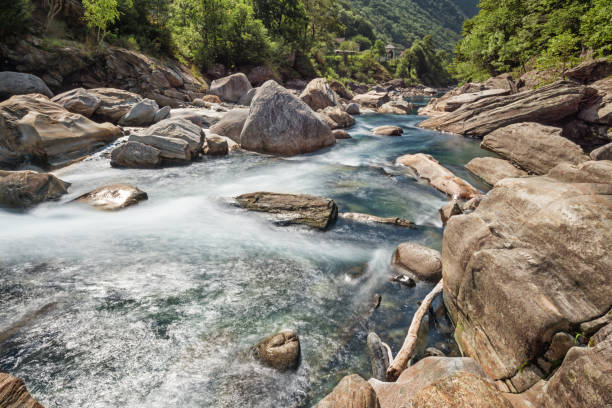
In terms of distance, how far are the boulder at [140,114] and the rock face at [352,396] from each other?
1347 cm

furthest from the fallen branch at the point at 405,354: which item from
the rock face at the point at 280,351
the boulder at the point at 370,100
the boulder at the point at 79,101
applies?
the boulder at the point at 370,100

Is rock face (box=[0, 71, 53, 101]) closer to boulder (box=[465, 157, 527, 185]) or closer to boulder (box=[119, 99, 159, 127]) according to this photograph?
boulder (box=[119, 99, 159, 127])

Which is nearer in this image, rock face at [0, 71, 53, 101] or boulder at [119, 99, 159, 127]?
rock face at [0, 71, 53, 101]

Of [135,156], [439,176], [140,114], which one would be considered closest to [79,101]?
[140,114]

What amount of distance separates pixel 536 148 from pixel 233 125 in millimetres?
11358

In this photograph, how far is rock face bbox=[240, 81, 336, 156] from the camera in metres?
11.0

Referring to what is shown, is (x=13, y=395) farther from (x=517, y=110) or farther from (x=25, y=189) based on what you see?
(x=517, y=110)

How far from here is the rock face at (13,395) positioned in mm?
1810

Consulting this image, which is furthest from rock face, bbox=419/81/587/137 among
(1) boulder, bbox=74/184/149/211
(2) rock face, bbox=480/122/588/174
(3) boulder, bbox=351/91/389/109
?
(1) boulder, bbox=74/184/149/211

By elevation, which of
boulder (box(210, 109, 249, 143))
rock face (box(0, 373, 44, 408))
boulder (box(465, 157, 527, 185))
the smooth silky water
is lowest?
the smooth silky water

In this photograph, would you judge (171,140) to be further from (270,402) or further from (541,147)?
(541,147)

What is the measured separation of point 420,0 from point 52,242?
25473cm

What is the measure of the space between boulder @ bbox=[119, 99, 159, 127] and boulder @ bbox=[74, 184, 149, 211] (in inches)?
265

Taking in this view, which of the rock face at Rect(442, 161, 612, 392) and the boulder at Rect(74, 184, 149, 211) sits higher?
the rock face at Rect(442, 161, 612, 392)
